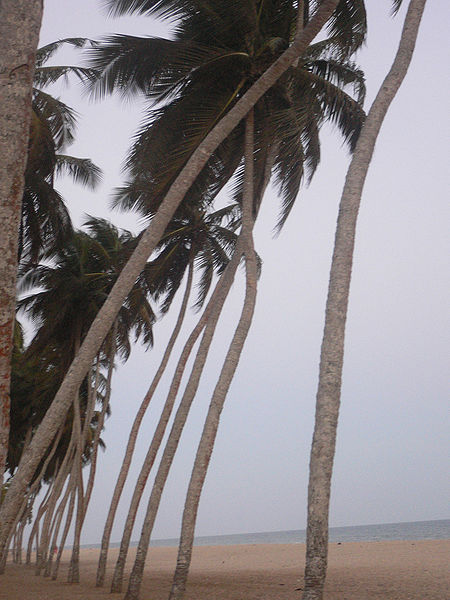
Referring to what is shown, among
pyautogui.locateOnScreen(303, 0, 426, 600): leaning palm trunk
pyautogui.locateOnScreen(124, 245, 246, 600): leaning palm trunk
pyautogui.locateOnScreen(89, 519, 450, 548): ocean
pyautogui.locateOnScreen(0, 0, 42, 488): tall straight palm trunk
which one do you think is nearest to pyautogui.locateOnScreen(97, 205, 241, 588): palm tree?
pyautogui.locateOnScreen(124, 245, 246, 600): leaning palm trunk

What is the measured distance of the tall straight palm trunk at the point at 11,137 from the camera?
366cm

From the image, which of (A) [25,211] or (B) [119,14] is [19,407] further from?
(B) [119,14]

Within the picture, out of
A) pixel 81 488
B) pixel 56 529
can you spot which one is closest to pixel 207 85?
pixel 81 488

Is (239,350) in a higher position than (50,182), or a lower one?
lower

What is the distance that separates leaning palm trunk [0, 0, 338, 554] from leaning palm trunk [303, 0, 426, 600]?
201 cm

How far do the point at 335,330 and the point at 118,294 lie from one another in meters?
2.71

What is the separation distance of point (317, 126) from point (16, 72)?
8434 mm

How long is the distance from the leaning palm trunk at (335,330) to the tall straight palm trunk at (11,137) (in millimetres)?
2507

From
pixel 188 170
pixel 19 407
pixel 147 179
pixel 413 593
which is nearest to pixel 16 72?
pixel 188 170

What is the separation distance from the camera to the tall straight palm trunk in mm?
3664

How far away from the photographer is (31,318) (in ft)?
59.8

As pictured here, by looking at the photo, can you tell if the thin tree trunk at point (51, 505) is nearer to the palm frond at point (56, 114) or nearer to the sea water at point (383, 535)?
the palm frond at point (56, 114)

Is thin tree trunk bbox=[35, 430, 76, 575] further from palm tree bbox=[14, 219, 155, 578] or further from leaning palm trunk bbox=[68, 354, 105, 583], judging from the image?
palm tree bbox=[14, 219, 155, 578]

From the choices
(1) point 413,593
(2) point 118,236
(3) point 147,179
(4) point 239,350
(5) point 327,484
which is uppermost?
(2) point 118,236
